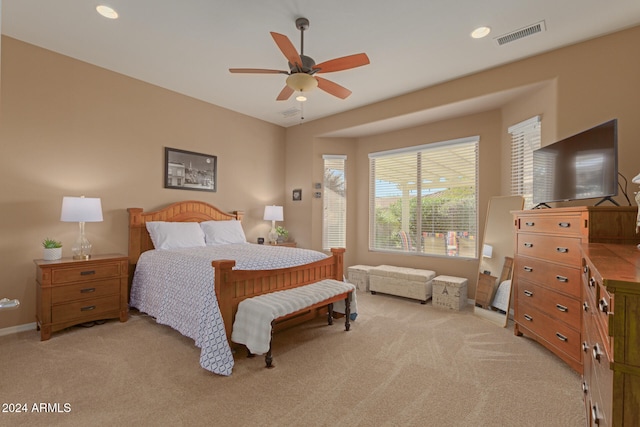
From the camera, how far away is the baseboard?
10.5 feet

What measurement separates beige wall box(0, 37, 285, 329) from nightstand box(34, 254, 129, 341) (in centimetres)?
40

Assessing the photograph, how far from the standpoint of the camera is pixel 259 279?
2957 millimetres

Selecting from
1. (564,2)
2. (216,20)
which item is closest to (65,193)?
(216,20)

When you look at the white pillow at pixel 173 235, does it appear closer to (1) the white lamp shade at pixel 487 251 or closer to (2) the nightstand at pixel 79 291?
(2) the nightstand at pixel 79 291

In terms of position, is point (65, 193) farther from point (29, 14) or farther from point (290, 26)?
point (290, 26)

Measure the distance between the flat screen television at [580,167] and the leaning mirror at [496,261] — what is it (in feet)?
1.89

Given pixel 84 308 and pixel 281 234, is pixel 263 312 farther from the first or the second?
pixel 281 234

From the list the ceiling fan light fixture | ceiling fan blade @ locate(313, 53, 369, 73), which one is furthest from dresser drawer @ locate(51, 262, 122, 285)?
ceiling fan blade @ locate(313, 53, 369, 73)

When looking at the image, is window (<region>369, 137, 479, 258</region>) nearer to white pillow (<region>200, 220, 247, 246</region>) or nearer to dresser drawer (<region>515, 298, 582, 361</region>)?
dresser drawer (<region>515, 298, 582, 361</region>)

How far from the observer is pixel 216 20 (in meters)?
2.87

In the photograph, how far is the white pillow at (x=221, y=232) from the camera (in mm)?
4512

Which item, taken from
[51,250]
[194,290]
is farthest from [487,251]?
[51,250]

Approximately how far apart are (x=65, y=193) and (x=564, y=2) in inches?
210

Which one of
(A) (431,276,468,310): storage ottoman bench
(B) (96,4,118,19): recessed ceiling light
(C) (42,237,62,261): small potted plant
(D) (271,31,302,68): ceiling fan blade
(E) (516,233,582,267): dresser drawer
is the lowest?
(A) (431,276,468,310): storage ottoman bench
